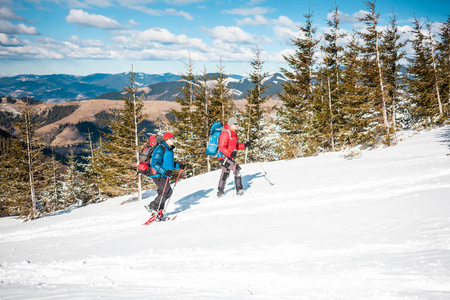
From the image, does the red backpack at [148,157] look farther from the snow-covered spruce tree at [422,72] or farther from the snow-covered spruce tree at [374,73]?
the snow-covered spruce tree at [422,72]

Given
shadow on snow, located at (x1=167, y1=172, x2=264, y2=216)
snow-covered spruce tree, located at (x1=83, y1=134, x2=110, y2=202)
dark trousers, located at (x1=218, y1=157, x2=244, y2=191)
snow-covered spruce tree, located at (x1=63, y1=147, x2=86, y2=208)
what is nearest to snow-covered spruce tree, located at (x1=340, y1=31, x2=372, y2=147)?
shadow on snow, located at (x1=167, y1=172, x2=264, y2=216)

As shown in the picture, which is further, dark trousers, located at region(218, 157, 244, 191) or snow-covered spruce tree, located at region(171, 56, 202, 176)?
snow-covered spruce tree, located at region(171, 56, 202, 176)

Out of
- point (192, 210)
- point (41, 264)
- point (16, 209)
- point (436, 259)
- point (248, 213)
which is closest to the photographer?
point (436, 259)

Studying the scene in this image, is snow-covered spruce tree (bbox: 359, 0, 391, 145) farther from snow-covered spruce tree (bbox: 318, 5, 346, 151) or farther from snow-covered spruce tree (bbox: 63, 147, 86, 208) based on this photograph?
snow-covered spruce tree (bbox: 63, 147, 86, 208)

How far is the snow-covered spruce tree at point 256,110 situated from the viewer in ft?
85.5

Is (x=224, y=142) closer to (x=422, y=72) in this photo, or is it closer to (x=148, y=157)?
(x=148, y=157)

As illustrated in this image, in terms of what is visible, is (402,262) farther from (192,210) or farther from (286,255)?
(192,210)

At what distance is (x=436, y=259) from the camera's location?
2.99 metres

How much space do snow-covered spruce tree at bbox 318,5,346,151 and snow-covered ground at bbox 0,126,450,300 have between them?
14070mm

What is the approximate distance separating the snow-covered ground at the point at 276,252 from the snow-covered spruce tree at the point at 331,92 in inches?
554

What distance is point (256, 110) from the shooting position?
1057 inches

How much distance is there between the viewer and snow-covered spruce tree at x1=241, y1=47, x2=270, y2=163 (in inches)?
1026

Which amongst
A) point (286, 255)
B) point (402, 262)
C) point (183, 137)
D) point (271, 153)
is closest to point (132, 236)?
point (286, 255)

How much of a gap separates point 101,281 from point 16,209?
1184 inches
